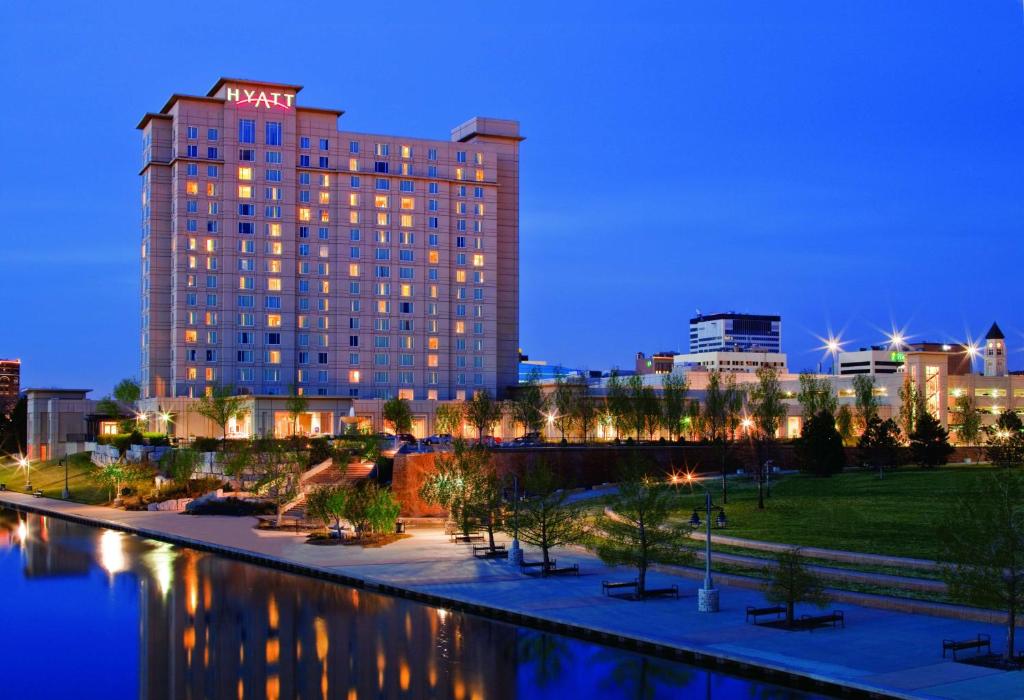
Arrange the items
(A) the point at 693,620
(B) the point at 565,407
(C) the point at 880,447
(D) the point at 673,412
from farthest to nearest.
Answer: (B) the point at 565,407 < (D) the point at 673,412 < (C) the point at 880,447 < (A) the point at 693,620

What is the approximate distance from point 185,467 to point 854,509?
55.2 meters

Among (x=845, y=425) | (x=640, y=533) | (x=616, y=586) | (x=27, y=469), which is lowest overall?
(x=616, y=586)

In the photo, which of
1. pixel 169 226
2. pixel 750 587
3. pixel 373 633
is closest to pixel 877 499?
→ pixel 750 587

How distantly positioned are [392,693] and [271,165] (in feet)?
385

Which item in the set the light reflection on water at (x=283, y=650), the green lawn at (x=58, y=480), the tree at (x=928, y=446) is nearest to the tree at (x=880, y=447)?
the tree at (x=928, y=446)

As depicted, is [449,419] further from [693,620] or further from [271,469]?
[693,620]

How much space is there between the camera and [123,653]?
38375mm

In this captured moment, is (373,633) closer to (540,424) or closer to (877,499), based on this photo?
(877,499)

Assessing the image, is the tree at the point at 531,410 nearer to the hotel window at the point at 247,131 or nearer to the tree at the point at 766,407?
the tree at the point at 766,407

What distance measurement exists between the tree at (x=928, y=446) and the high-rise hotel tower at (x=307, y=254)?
6852 cm

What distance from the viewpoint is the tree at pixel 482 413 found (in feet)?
412

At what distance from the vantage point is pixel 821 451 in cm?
8662

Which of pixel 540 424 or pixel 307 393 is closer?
pixel 540 424

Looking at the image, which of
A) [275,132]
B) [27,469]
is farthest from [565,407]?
[27,469]
